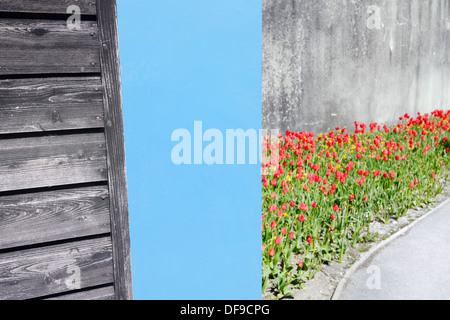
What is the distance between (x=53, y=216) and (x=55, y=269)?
26 centimetres

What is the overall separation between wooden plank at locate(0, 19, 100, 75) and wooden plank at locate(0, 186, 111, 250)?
56cm

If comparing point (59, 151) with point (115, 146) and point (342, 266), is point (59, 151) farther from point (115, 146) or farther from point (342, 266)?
point (342, 266)

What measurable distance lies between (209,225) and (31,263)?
35.2 inches

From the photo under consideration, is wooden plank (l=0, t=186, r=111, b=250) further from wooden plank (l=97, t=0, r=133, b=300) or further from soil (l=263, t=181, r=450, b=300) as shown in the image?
soil (l=263, t=181, r=450, b=300)

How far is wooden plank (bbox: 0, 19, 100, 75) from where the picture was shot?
6.33 ft

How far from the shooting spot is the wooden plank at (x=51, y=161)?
2.00 m

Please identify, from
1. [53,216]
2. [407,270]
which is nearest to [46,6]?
[53,216]

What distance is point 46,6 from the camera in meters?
1.95

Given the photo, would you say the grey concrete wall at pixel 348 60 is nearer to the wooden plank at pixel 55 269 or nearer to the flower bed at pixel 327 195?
the flower bed at pixel 327 195

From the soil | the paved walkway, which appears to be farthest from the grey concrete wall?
the paved walkway

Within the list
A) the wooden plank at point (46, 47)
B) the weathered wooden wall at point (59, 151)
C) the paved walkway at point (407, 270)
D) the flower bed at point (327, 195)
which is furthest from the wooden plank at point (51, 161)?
the paved walkway at point (407, 270)
